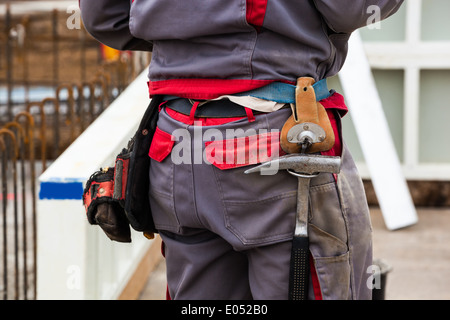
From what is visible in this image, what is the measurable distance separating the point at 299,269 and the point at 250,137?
1.23 ft

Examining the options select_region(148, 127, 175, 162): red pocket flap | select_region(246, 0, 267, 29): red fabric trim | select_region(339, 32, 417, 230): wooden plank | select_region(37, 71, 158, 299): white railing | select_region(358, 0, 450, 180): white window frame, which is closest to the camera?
select_region(246, 0, 267, 29): red fabric trim

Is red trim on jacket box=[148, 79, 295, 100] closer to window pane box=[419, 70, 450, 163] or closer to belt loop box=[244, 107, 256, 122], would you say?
belt loop box=[244, 107, 256, 122]

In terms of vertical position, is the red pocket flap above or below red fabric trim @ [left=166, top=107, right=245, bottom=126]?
below

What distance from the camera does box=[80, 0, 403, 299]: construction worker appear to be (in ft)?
6.19

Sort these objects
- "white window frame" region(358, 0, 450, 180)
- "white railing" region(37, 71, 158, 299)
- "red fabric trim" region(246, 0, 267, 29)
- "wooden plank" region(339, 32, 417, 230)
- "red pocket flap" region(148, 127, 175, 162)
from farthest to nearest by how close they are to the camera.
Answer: "white window frame" region(358, 0, 450, 180), "wooden plank" region(339, 32, 417, 230), "white railing" region(37, 71, 158, 299), "red pocket flap" region(148, 127, 175, 162), "red fabric trim" region(246, 0, 267, 29)

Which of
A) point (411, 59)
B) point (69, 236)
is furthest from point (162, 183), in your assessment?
point (411, 59)

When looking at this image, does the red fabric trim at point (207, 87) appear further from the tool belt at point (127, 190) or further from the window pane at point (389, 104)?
the window pane at point (389, 104)

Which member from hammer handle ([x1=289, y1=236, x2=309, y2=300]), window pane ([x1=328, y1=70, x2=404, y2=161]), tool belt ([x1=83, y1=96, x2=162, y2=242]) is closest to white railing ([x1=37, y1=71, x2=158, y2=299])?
tool belt ([x1=83, y1=96, x2=162, y2=242])

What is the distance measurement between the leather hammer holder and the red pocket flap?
0.32 metres

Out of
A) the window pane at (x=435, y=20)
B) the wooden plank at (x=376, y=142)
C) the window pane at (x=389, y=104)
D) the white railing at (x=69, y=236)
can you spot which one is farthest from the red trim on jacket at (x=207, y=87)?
the window pane at (x=435, y=20)

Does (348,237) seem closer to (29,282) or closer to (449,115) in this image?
(29,282)

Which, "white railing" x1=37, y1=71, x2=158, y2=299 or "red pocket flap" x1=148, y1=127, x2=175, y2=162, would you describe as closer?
"red pocket flap" x1=148, y1=127, x2=175, y2=162

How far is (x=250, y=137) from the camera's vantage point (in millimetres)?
1897

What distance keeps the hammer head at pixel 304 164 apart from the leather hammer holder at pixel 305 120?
43 mm
